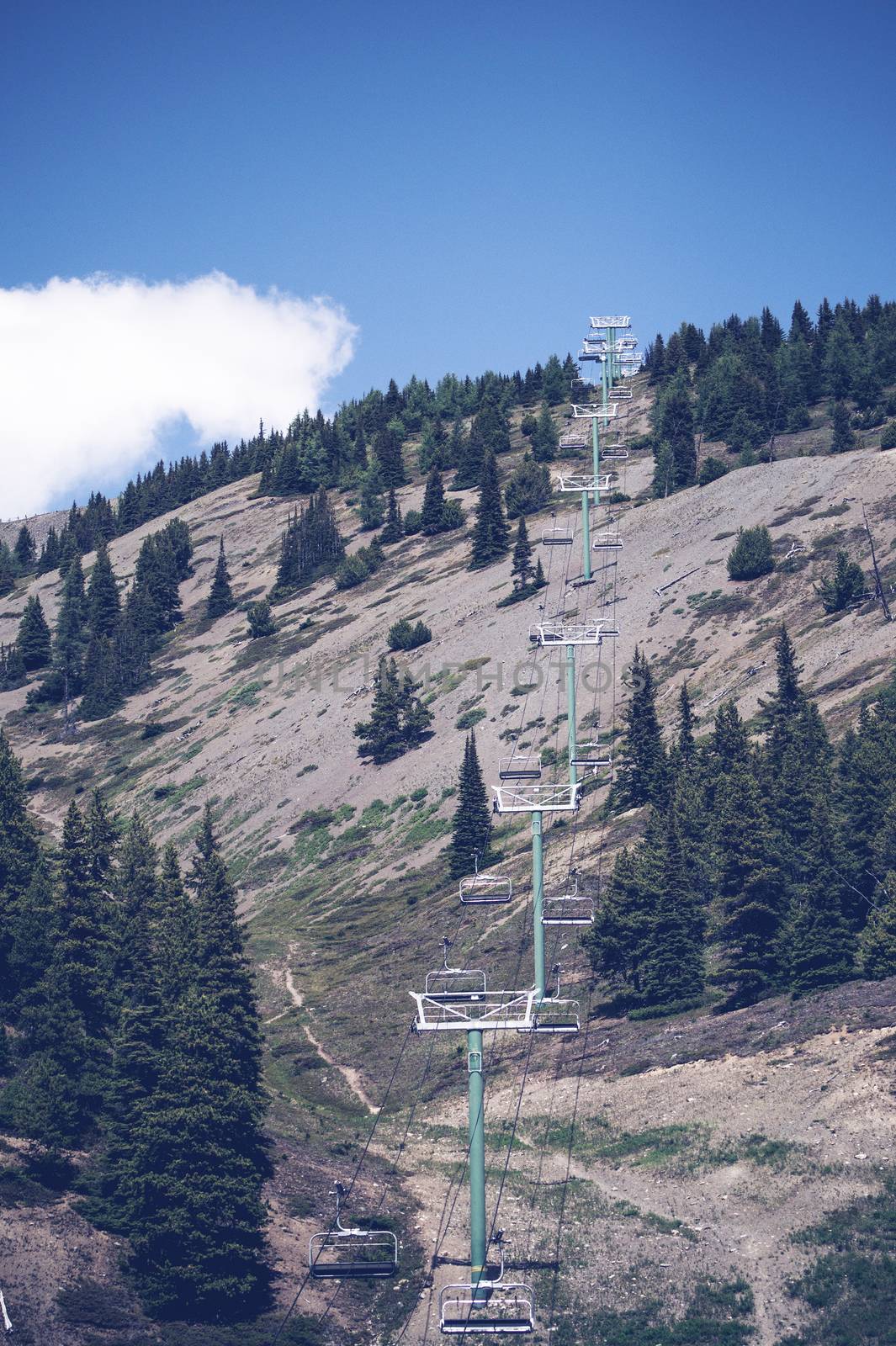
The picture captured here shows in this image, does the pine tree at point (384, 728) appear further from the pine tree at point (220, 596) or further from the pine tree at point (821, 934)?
the pine tree at point (220, 596)

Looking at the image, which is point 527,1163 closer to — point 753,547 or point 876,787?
point 876,787

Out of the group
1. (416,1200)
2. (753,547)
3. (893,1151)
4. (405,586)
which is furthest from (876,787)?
(405,586)

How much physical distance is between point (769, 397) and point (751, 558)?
2157 inches

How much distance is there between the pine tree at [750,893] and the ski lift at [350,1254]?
2258 centimetres

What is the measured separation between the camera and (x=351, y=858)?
10494 cm

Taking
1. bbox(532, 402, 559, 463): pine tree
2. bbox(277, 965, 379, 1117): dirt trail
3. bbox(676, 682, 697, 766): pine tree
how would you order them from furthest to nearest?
1. bbox(532, 402, 559, 463): pine tree
2. bbox(676, 682, 697, 766): pine tree
3. bbox(277, 965, 379, 1117): dirt trail

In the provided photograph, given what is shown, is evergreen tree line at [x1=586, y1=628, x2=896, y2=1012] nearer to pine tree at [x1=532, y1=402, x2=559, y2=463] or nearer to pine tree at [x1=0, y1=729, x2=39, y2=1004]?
pine tree at [x1=0, y1=729, x2=39, y2=1004]

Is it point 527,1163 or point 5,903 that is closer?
point 527,1163

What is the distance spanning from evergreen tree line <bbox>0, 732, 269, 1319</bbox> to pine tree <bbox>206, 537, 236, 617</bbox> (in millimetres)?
125158

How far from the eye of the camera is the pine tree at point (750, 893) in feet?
200

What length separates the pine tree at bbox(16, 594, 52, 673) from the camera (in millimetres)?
188750

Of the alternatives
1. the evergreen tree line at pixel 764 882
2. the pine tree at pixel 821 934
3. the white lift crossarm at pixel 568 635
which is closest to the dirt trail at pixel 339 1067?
the evergreen tree line at pixel 764 882

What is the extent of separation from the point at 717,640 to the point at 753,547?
48.2 ft

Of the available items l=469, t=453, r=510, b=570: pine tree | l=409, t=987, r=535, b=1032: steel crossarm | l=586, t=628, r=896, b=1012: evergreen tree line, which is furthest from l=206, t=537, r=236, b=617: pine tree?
l=409, t=987, r=535, b=1032: steel crossarm
